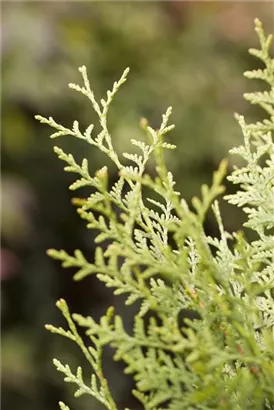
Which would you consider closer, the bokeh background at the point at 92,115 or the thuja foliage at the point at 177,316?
the thuja foliage at the point at 177,316

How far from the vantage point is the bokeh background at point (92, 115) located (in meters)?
4.13

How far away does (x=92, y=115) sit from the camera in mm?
4500

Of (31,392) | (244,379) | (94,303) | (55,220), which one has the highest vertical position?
(55,220)

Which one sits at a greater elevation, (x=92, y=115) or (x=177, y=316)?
(x=92, y=115)

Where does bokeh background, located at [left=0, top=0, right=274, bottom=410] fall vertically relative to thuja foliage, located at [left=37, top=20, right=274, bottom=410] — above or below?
above

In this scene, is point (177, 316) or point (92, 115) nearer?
point (177, 316)

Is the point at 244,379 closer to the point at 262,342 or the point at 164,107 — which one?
the point at 262,342

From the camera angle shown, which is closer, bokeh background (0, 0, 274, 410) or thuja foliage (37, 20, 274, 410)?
thuja foliage (37, 20, 274, 410)

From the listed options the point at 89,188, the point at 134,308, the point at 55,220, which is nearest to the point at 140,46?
the point at 89,188

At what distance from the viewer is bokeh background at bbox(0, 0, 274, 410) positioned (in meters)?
4.13

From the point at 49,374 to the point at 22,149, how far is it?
137 centimetres

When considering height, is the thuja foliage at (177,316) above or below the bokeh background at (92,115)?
below

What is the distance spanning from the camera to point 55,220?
498cm

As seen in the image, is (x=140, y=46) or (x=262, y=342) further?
(x=140, y=46)
